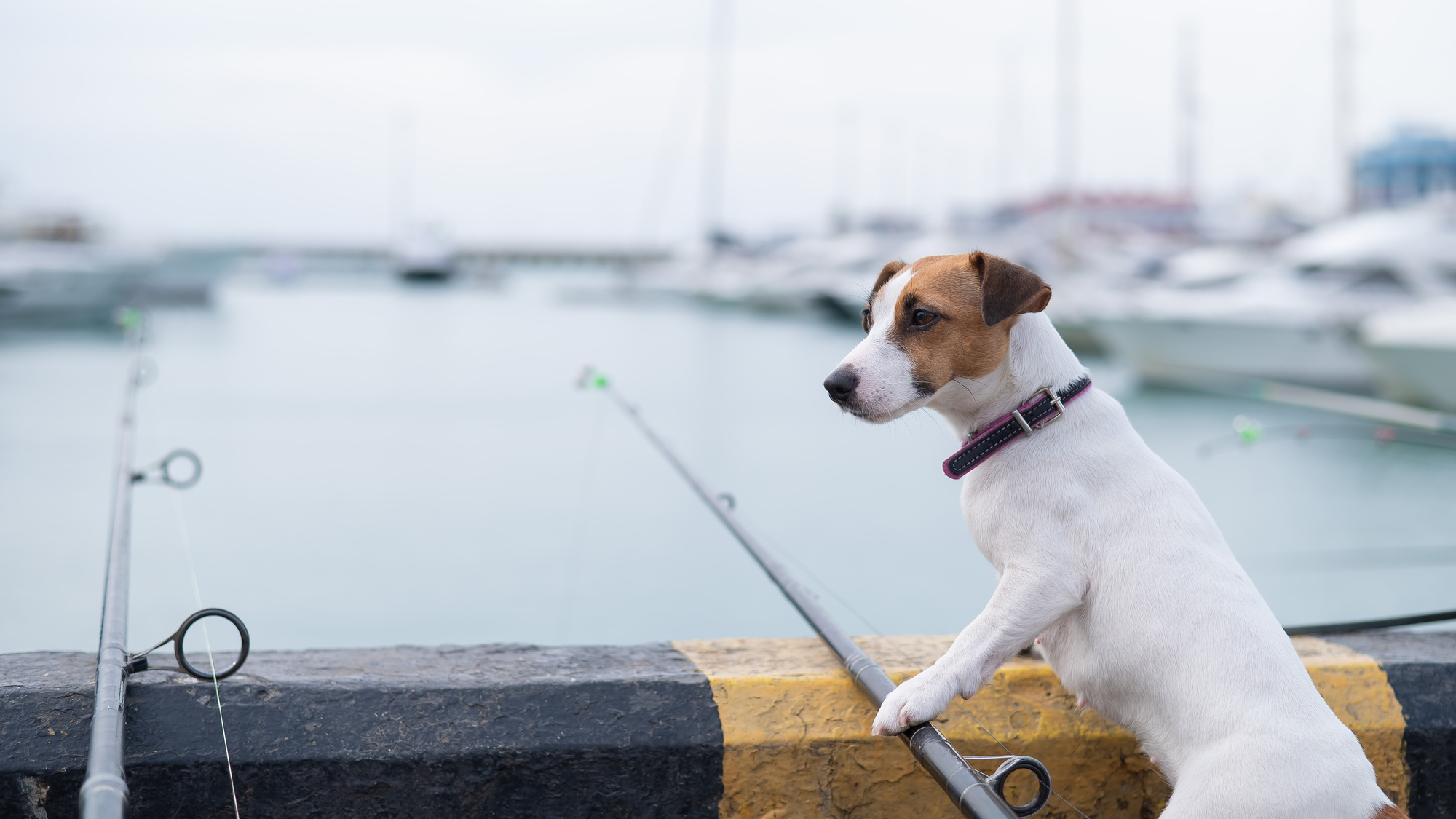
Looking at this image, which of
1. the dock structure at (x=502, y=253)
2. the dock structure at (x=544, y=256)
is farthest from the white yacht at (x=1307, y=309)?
the dock structure at (x=544, y=256)

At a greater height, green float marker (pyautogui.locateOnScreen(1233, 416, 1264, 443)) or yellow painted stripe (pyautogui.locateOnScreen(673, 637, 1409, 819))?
green float marker (pyautogui.locateOnScreen(1233, 416, 1264, 443))

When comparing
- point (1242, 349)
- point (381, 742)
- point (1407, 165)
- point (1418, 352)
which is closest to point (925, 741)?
point (381, 742)

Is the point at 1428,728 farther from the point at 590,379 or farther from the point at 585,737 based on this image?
the point at 590,379

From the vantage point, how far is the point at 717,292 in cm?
3581

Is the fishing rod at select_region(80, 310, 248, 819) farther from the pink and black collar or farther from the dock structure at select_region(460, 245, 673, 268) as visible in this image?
the dock structure at select_region(460, 245, 673, 268)

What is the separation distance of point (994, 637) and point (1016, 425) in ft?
1.10

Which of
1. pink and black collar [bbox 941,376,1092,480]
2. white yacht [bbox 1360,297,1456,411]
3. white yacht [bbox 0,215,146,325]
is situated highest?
white yacht [bbox 0,215,146,325]

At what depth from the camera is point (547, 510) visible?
302 inches

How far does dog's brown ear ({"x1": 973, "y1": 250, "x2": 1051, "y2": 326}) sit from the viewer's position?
1.66 metres

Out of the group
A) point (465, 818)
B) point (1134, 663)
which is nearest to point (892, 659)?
point (1134, 663)

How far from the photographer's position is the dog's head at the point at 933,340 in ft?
5.52

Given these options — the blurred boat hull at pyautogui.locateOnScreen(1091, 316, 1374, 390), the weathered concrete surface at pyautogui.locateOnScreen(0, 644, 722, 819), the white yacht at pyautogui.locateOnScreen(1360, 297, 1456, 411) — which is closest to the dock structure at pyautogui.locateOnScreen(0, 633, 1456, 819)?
the weathered concrete surface at pyautogui.locateOnScreen(0, 644, 722, 819)

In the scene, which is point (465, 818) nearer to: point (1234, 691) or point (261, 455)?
point (1234, 691)

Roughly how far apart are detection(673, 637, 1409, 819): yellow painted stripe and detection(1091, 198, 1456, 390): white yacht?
500 inches
